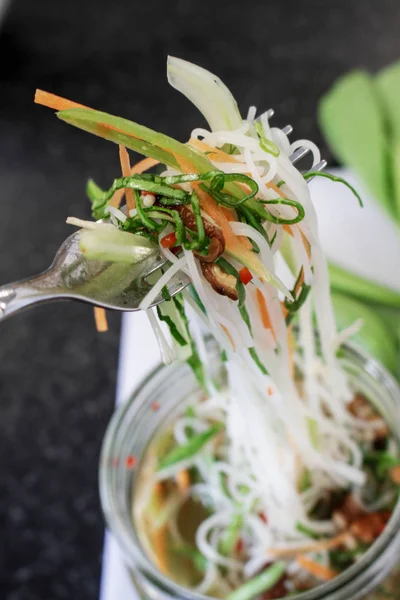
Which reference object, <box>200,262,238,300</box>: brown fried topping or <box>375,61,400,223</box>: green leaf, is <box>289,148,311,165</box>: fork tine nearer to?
<box>200,262,238,300</box>: brown fried topping

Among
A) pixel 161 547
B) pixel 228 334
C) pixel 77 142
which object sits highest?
pixel 77 142

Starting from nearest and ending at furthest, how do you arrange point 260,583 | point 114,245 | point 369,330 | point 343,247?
1. point 114,245
2. point 260,583
3. point 369,330
4. point 343,247

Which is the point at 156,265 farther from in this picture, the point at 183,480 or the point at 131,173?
the point at 183,480

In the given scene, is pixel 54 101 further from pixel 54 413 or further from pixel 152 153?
pixel 54 413

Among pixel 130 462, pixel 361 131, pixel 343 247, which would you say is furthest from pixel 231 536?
pixel 361 131

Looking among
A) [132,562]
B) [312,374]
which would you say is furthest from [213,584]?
[312,374]

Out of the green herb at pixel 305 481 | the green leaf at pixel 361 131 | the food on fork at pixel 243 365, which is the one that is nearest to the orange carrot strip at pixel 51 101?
the food on fork at pixel 243 365

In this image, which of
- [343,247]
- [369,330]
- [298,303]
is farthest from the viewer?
[343,247]

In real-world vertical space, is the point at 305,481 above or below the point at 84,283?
below
